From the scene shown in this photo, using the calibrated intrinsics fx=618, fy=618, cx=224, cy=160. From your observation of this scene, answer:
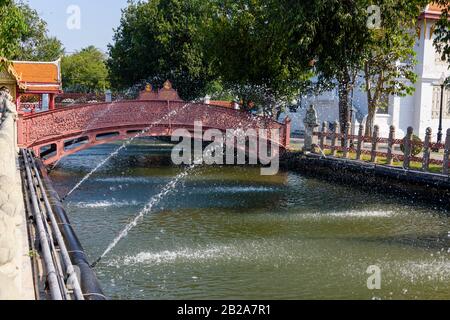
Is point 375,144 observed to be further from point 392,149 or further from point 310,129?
point 310,129

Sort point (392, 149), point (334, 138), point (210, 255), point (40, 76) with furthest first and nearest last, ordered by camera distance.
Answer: point (40, 76), point (334, 138), point (392, 149), point (210, 255)

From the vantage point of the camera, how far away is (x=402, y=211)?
18.4 m

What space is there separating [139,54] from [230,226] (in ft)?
105

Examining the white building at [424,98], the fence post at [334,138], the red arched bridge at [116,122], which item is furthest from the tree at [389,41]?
the white building at [424,98]

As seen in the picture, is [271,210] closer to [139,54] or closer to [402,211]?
[402,211]

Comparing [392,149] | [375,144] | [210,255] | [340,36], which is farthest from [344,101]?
[210,255]

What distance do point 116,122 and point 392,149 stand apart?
11.9 metres

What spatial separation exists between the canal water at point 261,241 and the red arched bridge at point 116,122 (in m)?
2.49

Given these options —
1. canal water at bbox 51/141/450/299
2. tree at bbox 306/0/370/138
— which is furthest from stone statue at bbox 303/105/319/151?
canal water at bbox 51/141/450/299

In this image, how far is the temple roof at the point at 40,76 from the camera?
38.4 m

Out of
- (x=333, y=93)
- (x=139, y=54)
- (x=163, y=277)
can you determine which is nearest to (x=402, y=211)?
(x=163, y=277)

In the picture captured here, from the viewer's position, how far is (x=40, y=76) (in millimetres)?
39219
